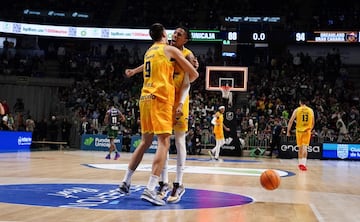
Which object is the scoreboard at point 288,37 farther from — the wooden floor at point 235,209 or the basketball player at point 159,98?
the basketball player at point 159,98

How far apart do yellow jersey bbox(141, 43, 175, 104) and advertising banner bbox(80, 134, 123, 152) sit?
17.3 meters

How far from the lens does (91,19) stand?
32906 millimetres

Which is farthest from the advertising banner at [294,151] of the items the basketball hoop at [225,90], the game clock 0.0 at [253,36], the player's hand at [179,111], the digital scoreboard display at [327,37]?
the player's hand at [179,111]

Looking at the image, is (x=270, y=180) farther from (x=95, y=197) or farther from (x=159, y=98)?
(x=95, y=197)

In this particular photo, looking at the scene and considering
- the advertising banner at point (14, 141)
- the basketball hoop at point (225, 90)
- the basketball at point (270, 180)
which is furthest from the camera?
the basketball hoop at point (225, 90)

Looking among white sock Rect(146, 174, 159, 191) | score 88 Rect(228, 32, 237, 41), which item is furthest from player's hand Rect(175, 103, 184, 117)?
score 88 Rect(228, 32, 237, 41)

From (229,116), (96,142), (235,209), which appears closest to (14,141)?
(96,142)

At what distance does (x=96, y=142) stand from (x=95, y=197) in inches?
713

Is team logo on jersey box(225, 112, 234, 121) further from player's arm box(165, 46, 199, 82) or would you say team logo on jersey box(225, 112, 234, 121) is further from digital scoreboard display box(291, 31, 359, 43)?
player's arm box(165, 46, 199, 82)

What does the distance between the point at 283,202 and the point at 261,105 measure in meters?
20.3

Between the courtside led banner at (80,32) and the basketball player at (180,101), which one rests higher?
the courtside led banner at (80,32)

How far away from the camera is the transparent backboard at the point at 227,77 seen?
2220 centimetres

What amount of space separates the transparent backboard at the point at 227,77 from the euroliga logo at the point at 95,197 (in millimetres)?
15452

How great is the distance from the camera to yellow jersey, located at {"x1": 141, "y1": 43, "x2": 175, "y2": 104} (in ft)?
18.9
